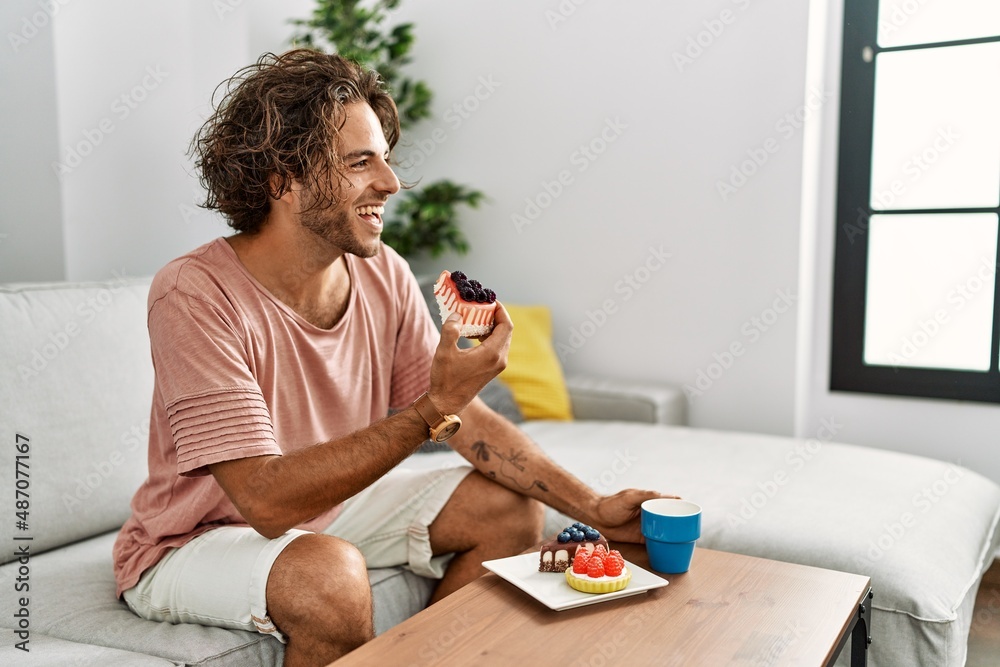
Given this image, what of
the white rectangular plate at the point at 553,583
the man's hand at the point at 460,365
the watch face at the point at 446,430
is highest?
the man's hand at the point at 460,365

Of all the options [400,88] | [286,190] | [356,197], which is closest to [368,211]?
[356,197]

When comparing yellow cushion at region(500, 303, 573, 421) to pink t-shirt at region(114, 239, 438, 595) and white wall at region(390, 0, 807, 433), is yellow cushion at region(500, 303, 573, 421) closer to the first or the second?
white wall at region(390, 0, 807, 433)

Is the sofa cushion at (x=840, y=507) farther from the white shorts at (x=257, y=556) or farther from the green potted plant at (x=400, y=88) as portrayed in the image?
the green potted plant at (x=400, y=88)

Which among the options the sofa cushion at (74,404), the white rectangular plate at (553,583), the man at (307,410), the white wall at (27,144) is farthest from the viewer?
the white wall at (27,144)

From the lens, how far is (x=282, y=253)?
1.49 meters

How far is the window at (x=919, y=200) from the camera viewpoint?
2.47m

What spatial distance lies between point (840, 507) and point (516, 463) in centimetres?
75

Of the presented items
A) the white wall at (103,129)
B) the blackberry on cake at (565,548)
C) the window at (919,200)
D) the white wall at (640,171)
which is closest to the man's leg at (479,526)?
the blackberry on cake at (565,548)

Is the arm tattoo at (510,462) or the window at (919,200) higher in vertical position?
the window at (919,200)

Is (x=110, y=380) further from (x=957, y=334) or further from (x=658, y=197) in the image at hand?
(x=957, y=334)

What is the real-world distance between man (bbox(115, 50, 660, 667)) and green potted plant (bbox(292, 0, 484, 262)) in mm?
1363

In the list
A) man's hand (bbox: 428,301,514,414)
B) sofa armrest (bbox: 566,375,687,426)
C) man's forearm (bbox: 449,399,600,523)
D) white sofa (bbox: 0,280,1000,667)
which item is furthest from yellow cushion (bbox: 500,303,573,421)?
man's hand (bbox: 428,301,514,414)

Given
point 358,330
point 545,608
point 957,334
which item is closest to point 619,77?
point 957,334

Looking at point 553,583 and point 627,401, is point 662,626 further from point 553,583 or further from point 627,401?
Answer: point 627,401
